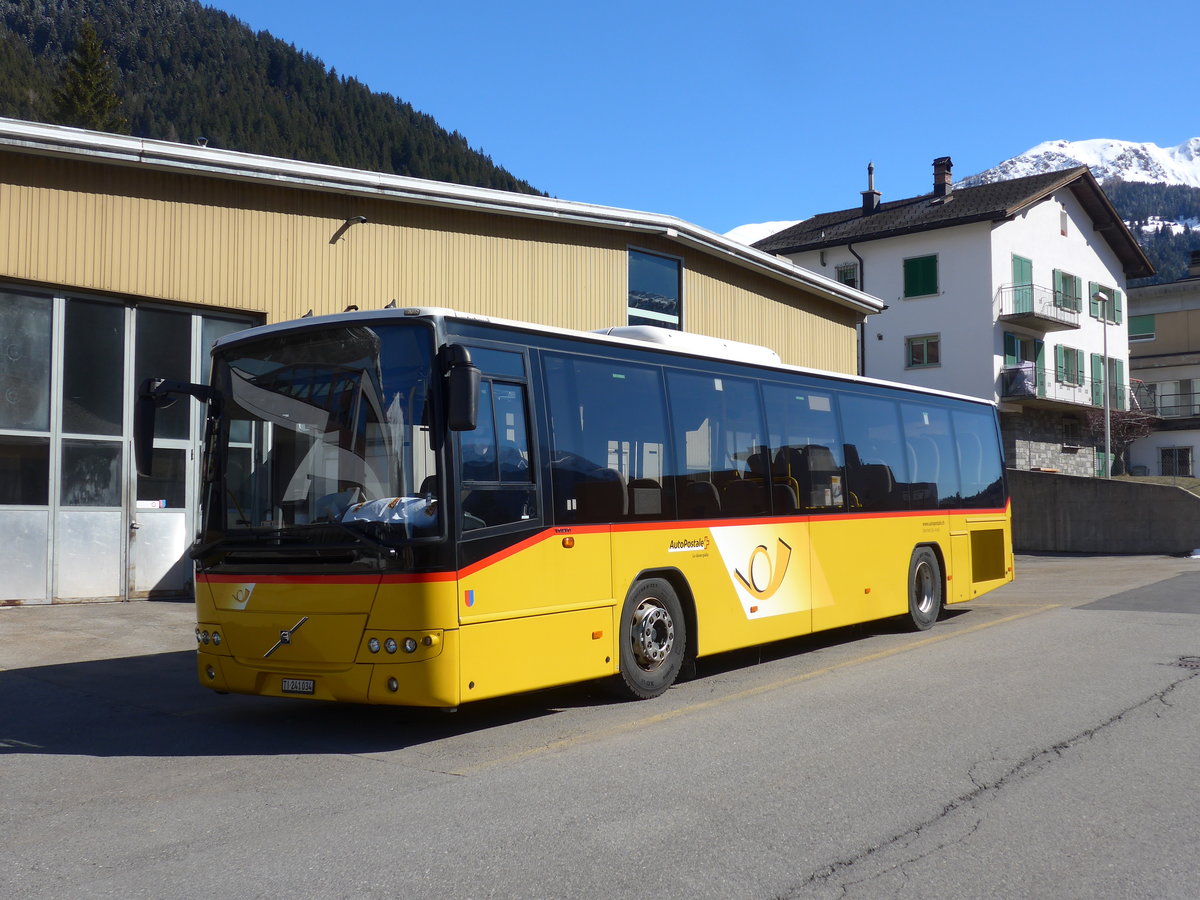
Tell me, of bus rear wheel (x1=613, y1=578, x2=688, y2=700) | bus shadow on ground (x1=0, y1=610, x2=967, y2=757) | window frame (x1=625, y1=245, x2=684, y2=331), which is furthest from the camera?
window frame (x1=625, y1=245, x2=684, y2=331)

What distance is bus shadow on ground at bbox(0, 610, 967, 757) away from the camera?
775 centimetres

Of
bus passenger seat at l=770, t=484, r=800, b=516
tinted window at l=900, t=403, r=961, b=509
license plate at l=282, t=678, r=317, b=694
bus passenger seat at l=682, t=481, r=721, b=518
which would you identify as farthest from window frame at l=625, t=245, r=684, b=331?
license plate at l=282, t=678, r=317, b=694

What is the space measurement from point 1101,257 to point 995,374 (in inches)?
508

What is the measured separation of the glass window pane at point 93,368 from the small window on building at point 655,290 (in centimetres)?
896

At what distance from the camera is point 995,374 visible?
138 ft

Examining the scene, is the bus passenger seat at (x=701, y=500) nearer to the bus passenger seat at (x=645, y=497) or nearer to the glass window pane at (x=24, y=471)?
the bus passenger seat at (x=645, y=497)

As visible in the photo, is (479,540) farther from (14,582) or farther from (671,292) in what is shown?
(671,292)

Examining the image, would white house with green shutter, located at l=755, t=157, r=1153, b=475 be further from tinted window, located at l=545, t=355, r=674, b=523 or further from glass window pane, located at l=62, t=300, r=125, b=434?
tinted window, located at l=545, t=355, r=674, b=523

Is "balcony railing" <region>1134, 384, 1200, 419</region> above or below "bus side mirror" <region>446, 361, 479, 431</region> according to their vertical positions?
above

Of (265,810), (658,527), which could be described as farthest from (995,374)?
(265,810)

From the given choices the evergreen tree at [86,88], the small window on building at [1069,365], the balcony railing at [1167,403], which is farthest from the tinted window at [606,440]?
the evergreen tree at [86,88]

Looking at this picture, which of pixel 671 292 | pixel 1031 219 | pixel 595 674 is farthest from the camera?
pixel 1031 219

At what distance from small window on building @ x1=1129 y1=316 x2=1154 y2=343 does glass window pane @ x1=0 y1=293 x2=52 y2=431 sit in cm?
6004

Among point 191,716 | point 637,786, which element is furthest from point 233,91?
point 637,786
